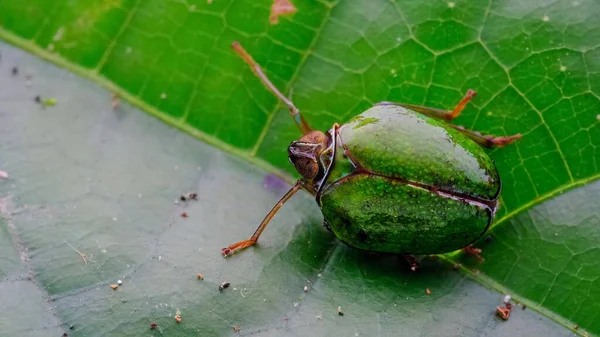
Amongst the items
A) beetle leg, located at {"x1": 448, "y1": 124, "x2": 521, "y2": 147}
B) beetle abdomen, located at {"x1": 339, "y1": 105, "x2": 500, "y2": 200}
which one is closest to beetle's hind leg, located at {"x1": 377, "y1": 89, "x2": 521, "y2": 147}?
beetle leg, located at {"x1": 448, "y1": 124, "x2": 521, "y2": 147}

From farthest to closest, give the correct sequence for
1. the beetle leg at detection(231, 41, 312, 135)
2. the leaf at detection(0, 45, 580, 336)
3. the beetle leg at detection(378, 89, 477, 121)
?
the beetle leg at detection(231, 41, 312, 135) → the beetle leg at detection(378, 89, 477, 121) → the leaf at detection(0, 45, 580, 336)

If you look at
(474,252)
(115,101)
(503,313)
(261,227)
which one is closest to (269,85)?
(261,227)

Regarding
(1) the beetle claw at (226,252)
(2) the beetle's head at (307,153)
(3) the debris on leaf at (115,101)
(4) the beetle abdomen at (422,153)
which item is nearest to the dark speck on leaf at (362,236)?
(4) the beetle abdomen at (422,153)

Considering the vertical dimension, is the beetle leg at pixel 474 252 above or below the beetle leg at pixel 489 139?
below

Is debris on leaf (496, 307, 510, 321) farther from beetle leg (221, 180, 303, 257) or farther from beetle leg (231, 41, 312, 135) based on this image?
beetle leg (231, 41, 312, 135)

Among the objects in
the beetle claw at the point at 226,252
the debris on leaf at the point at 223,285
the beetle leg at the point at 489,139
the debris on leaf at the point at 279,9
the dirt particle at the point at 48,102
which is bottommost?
the debris on leaf at the point at 223,285

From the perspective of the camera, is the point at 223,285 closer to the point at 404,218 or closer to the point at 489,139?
the point at 404,218

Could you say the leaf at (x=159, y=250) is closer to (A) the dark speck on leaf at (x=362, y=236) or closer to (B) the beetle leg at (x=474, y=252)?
(B) the beetle leg at (x=474, y=252)
